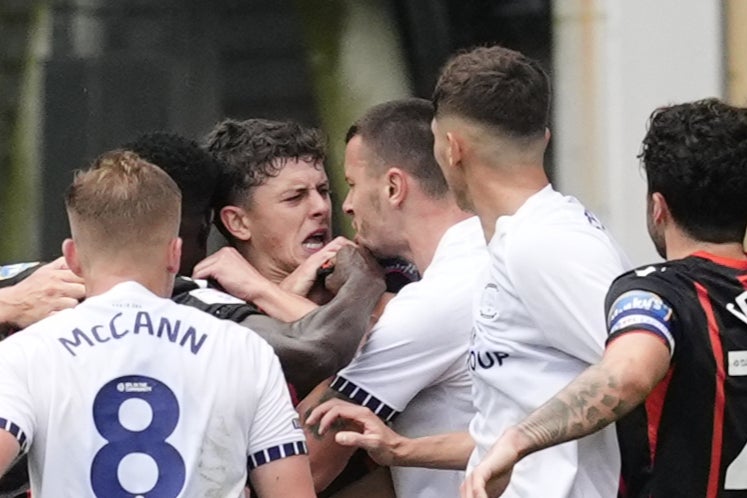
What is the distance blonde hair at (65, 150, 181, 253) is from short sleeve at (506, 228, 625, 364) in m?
0.77

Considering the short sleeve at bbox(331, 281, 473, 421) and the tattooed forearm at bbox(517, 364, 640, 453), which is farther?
the short sleeve at bbox(331, 281, 473, 421)

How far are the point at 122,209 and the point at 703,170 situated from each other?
125 cm

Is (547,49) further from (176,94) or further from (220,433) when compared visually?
(220,433)

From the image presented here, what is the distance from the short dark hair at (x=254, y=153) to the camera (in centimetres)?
486

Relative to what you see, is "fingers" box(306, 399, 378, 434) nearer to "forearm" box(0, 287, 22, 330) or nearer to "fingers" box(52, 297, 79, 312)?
"fingers" box(52, 297, 79, 312)

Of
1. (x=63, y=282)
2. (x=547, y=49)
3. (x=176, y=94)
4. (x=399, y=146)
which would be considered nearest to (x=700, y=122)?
(x=399, y=146)

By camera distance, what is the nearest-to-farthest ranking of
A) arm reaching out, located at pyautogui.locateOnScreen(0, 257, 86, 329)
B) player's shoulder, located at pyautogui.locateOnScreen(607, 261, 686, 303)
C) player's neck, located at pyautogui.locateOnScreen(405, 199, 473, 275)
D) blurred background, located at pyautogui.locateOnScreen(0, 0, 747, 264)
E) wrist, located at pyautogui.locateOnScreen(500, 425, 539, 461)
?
wrist, located at pyautogui.locateOnScreen(500, 425, 539, 461)
player's shoulder, located at pyautogui.locateOnScreen(607, 261, 686, 303)
arm reaching out, located at pyautogui.locateOnScreen(0, 257, 86, 329)
player's neck, located at pyautogui.locateOnScreen(405, 199, 473, 275)
blurred background, located at pyautogui.locateOnScreen(0, 0, 747, 264)

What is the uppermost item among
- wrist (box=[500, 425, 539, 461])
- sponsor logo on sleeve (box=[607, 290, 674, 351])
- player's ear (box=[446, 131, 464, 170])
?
player's ear (box=[446, 131, 464, 170])

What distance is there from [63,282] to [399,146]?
101 centimetres

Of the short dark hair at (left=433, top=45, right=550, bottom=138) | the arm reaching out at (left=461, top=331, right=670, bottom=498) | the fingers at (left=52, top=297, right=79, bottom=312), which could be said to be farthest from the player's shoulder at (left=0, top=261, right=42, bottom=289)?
the arm reaching out at (left=461, top=331, right=670, bottom=498)

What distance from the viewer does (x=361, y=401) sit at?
4469 mm

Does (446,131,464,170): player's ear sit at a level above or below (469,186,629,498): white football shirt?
above

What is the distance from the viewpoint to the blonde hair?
370cm

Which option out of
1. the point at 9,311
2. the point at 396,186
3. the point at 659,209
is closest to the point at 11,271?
the point at 9,311
